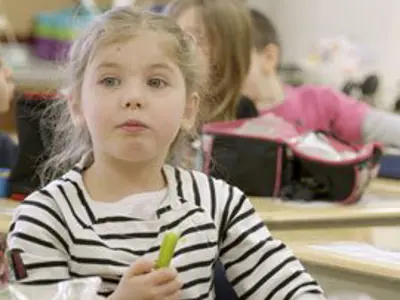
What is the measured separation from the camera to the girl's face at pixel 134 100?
1.15m

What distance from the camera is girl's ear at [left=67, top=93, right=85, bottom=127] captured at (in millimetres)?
1250

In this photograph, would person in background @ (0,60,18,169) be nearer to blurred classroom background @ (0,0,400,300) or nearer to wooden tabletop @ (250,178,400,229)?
blurred classroom background @ (0,0,400,300)

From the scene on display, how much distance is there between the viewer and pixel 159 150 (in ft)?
3.92

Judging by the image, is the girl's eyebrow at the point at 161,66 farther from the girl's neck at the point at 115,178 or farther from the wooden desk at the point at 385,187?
the wooden desk at the point at 385,187

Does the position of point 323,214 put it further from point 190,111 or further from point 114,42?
point 114,42

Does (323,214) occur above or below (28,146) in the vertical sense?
below

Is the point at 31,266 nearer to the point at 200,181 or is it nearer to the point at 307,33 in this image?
the point at 200,181

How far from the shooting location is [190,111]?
129 centimetres

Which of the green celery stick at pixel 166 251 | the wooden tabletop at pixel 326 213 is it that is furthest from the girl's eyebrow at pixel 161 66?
the wooden tabletop at pixel 326 213

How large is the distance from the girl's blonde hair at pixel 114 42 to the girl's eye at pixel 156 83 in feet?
0.13

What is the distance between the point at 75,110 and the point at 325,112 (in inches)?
44.1

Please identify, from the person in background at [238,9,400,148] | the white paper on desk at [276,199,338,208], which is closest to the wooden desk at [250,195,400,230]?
the white paper on desk at [276,199,338,208]

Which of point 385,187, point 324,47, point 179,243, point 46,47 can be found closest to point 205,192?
point 179,243

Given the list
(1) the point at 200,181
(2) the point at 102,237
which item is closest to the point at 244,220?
(1) the point at 200,181
